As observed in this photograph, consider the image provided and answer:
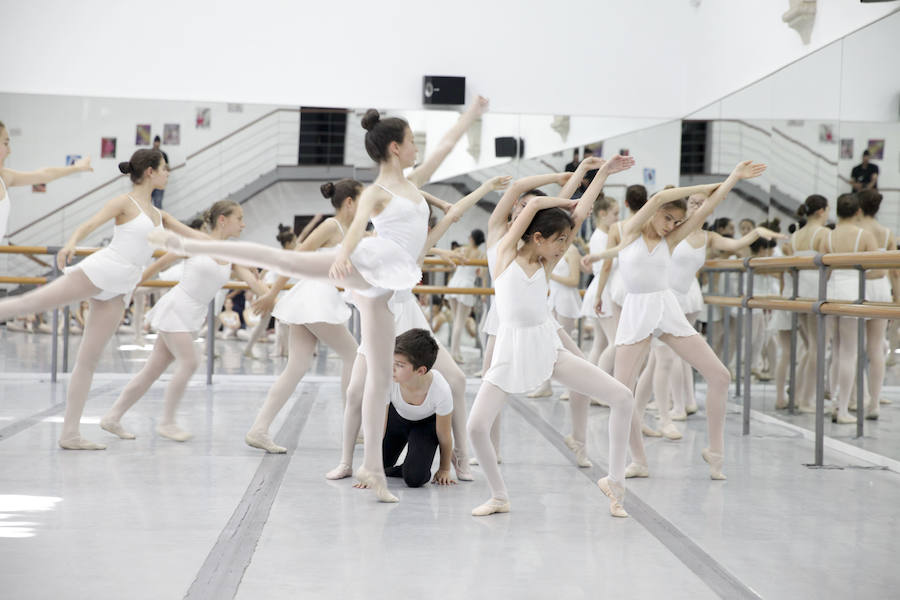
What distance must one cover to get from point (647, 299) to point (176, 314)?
262cm

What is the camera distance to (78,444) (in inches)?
195

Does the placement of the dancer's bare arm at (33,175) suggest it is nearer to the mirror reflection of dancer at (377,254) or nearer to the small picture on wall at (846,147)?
the mirror reflection of dancer at (377,254)

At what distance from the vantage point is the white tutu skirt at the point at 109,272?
4629 mm

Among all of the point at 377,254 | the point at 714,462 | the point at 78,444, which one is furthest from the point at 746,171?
the point at 78,444

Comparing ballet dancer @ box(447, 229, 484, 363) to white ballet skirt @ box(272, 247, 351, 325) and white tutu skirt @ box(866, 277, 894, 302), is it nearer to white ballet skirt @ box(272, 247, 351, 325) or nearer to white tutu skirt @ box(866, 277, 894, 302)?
white tutu skirt @ box(866, 277, 894, 302)

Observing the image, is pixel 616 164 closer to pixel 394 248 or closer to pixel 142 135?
pixel 394 248

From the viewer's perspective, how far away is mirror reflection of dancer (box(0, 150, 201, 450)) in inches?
183

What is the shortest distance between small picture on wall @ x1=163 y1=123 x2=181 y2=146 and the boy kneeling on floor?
5252 mm

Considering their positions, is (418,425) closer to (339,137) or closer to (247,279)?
(247,279)

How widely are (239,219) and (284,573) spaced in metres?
2.91

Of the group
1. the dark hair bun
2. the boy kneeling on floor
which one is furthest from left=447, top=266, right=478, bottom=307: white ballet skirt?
the dark hair bun

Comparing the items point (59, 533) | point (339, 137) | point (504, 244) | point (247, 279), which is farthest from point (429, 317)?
point (59, 533)

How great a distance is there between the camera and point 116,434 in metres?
5.36

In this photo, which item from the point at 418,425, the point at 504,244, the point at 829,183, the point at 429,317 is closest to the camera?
the point at 504,244
